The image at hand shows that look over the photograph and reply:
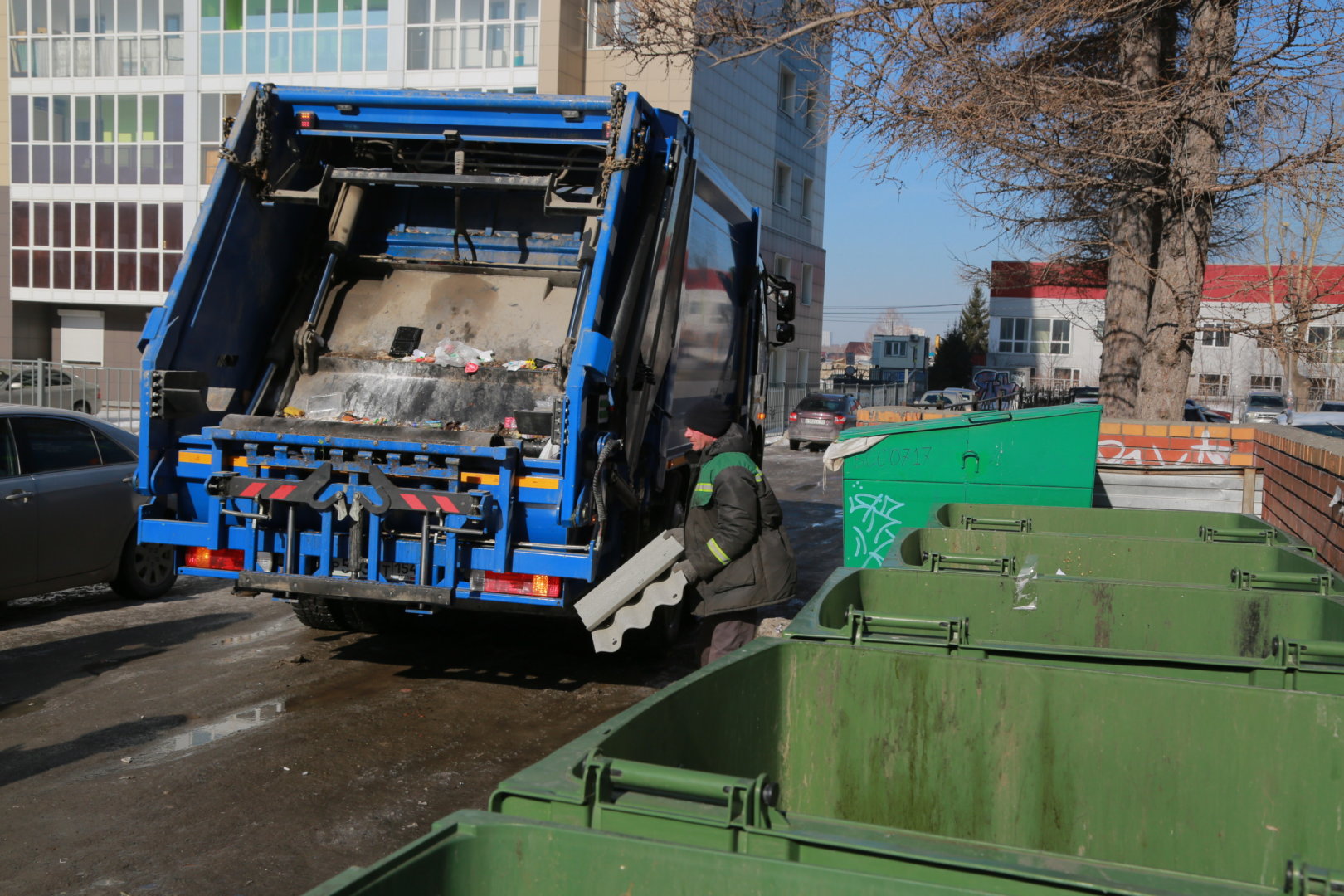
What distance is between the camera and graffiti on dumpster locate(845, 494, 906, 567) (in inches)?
328

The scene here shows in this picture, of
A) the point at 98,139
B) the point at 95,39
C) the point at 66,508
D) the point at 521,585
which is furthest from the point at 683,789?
the point at 98,139

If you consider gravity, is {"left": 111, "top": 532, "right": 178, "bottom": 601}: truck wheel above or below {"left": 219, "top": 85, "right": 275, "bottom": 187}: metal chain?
below

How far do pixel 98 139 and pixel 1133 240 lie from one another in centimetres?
3097

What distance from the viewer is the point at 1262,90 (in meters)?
9.62

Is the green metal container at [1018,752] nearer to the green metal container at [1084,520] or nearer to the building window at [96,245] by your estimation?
the green metal container at [1084,520]

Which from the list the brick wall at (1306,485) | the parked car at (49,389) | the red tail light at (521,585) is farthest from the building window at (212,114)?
the brick wall at (1306,485)

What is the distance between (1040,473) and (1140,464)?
75.2 inches

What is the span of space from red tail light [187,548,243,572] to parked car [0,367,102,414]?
45.2 ft

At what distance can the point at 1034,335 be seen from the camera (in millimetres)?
62938

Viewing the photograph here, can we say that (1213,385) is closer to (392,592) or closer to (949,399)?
(949,399)

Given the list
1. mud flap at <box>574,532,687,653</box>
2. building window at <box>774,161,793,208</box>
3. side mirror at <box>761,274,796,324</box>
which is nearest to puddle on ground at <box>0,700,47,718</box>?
mud flap at <box>574,532,687,653</box>

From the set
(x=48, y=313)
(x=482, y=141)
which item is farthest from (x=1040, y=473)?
(x=48, y=313)

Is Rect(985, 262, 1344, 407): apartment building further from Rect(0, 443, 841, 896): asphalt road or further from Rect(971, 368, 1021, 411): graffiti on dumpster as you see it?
Rect(0, 443, 841, 896): asphalt road

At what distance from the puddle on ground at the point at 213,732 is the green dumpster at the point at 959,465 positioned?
160 inches
